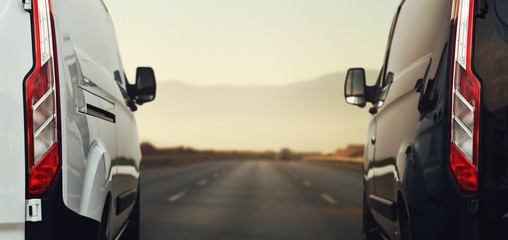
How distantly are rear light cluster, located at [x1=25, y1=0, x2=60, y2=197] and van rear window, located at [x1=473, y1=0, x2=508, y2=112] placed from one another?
1.91m

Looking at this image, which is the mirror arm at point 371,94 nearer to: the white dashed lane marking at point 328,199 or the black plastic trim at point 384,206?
the black plastic trim at point 384,206

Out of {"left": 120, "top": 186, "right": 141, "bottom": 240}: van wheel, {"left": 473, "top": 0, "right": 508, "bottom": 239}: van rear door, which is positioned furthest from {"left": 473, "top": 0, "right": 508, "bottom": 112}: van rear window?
{"left": 120, "top": 186, "right": 141, "bottom": 240}: van wheel

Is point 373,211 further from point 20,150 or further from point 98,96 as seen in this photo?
point 20,150

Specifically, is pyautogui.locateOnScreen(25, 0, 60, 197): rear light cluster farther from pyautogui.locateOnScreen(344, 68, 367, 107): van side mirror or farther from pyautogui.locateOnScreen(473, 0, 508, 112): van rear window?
pyautogui.locateOnScreen(344, 68, 367, 107): van side mirror

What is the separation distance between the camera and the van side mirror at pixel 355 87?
16.8 ft

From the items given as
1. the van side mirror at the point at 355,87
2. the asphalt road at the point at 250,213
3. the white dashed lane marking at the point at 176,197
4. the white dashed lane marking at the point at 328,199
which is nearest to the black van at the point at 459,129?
the van side mirror at the point at 355,87

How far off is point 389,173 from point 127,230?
7.58 ft

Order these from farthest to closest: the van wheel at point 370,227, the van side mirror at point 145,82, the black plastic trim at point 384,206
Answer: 1. the van side mirror at point 145,82
2. the van wheel at point 370,227
3. the black plastic trim at point 384,206

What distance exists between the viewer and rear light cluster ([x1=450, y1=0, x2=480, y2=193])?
2.78 meters

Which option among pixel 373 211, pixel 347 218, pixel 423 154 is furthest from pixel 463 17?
pixel 347 218

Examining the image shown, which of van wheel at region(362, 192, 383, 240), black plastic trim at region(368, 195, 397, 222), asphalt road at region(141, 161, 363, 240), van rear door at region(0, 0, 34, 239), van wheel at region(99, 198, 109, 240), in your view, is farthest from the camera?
asphalt road at region(141, 161, 363, 240)

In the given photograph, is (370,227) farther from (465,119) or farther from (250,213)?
(250,213)

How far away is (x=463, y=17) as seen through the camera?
2.90 metres

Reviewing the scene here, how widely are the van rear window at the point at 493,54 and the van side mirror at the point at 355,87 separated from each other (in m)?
2.24
